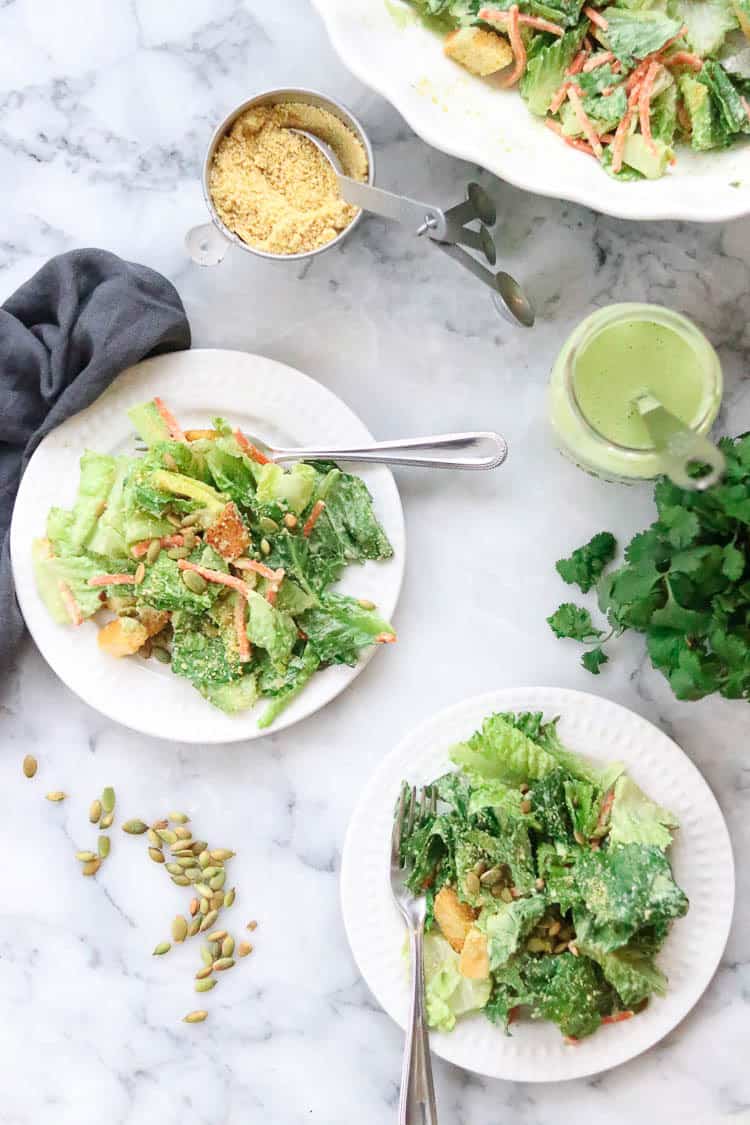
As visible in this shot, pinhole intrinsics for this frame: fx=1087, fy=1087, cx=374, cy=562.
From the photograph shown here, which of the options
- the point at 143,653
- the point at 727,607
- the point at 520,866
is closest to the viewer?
the point at 727,607

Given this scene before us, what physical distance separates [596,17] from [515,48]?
0.50ft

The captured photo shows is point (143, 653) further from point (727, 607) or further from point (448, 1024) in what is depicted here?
point (727, 607)

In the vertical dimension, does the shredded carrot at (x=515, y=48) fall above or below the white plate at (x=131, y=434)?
above

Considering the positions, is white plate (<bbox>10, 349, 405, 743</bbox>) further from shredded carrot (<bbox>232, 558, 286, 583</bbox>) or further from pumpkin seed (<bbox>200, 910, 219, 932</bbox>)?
pumpkin seed (<bbox>200, 910, 219, 932</bbox>)

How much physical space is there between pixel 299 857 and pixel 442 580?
26.0 inches

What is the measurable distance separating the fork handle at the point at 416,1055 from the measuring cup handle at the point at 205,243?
4.56 feet

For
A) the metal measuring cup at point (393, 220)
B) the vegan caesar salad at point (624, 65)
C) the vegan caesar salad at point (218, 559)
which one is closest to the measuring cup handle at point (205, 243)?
the metal measuring cup at point (393, 220)

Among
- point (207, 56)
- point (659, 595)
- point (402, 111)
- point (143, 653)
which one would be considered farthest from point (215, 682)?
point (207, 56)

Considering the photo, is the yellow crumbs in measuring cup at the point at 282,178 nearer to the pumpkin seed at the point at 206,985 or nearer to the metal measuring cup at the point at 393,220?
the metal measuring cup at the point at 393,220

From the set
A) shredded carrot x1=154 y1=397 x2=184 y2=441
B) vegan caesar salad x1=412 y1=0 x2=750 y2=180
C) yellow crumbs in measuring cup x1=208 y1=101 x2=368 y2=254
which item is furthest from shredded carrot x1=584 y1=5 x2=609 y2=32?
shredded carrot x1=154 y1=397 x2=184 y2=441

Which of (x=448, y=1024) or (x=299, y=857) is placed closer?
(x=448, y=1024)

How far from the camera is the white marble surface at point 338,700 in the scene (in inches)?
88.8

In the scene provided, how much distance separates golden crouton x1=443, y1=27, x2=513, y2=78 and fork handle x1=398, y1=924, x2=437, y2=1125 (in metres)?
1.62

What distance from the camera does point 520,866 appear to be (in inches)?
81.7
